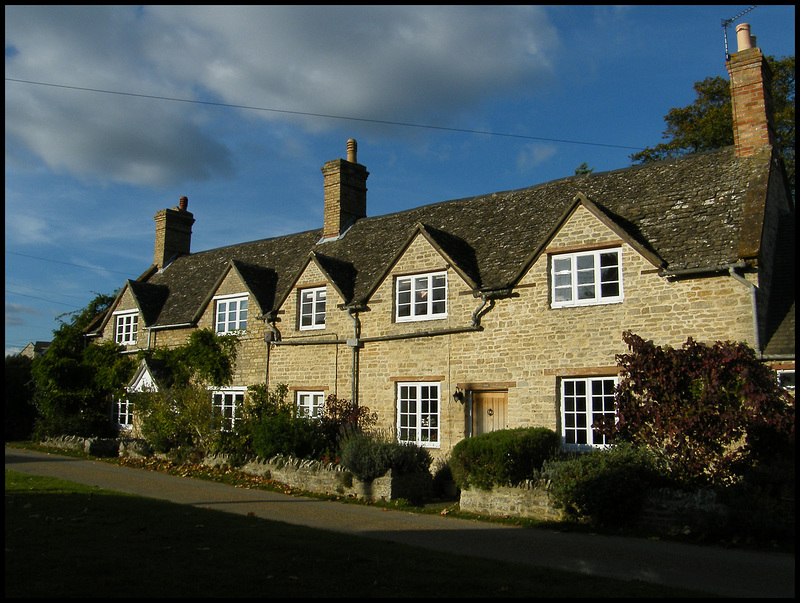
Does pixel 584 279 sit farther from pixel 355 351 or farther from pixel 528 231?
pixel 355 351

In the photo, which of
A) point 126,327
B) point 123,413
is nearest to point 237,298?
point 126,327

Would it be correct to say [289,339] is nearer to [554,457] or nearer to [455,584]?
[554,457]

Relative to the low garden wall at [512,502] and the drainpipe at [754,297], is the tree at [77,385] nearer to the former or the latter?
the low garden wall at [512,502]

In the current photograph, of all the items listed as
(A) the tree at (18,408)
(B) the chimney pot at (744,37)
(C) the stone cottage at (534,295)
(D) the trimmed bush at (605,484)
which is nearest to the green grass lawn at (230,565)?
(D) the trimmed bush at (605,484)

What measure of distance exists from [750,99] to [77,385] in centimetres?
2564

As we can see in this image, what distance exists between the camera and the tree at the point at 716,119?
27.1 m

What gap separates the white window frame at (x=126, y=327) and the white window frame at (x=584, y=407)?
19.0 meters

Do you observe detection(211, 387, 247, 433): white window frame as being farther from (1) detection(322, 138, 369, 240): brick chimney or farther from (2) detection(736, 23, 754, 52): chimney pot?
(2) detection(736, 23, 754, 52): chimney pot

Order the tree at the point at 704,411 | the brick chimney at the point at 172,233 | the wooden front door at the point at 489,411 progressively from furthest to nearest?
the brick chimney at the point at 172,233 → the wooden front door at the point at 489,411 → the tree at the point at 704,411

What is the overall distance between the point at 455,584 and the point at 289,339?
1496cm

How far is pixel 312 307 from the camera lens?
71.1 feet

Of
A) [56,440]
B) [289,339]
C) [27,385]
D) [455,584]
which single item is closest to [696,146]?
[289,339]

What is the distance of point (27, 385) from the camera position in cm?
2972

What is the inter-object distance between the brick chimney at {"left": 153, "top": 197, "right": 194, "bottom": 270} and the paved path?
16.6 meters
